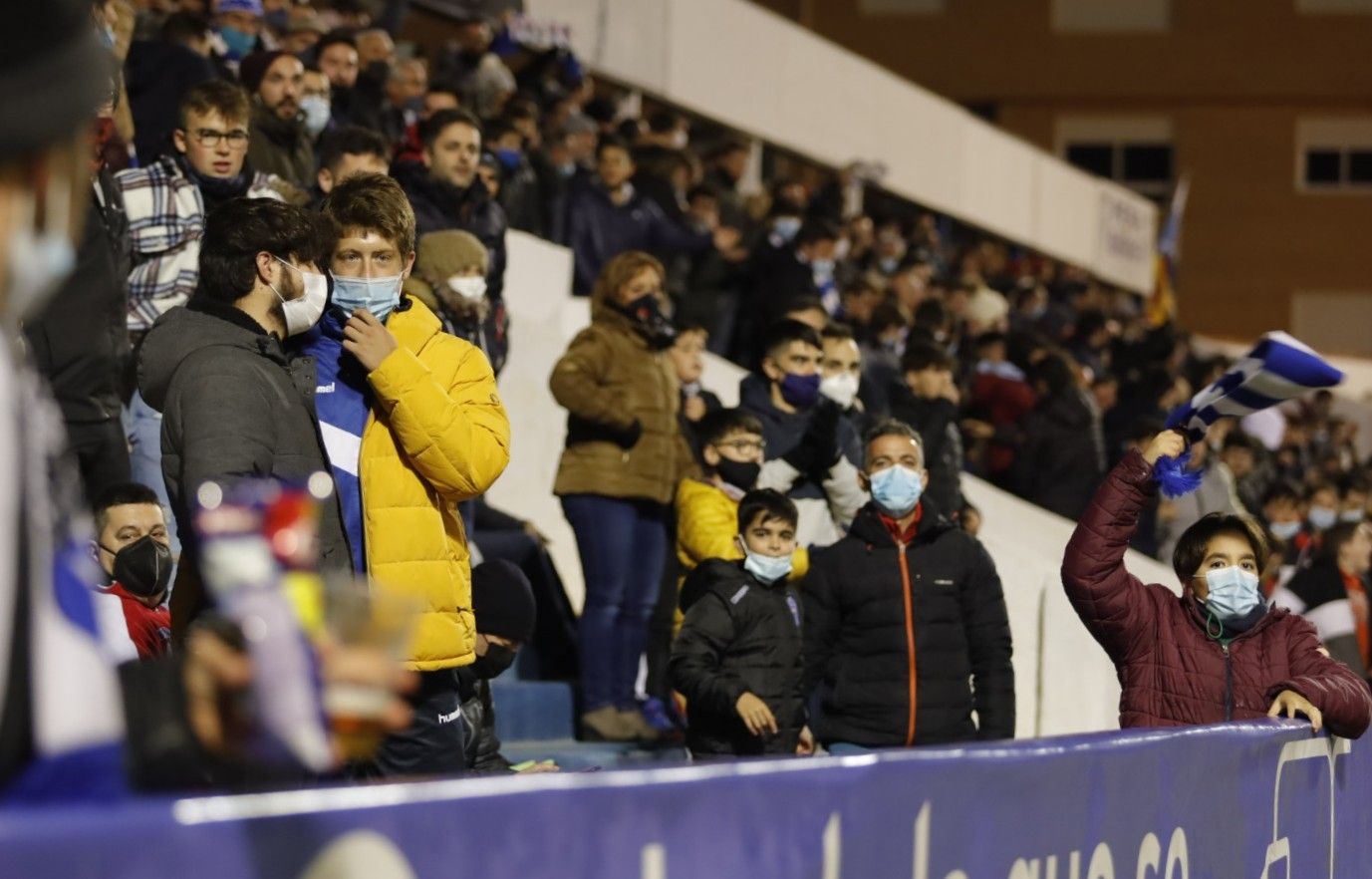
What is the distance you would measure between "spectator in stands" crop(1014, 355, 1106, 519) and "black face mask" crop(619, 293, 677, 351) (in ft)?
17.3

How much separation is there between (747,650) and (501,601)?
1324 millimetres

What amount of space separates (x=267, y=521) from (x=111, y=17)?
6269 millimetres

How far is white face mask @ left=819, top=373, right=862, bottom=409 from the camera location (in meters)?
8.83

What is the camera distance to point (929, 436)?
1000cm

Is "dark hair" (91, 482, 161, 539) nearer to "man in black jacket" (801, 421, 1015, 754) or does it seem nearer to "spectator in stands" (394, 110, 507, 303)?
"man in black jacket" (801, 421, 1015, 754)

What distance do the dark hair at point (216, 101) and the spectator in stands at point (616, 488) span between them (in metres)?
1.70

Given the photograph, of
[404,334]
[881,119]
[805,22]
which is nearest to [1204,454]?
[404,334]

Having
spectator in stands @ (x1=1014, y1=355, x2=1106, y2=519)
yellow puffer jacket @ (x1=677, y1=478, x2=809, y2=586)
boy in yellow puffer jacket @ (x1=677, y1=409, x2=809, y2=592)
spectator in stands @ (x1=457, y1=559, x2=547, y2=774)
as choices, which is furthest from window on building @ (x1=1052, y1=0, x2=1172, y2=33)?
spectator in stands @ (x1=457, y1=559, x2=547, y2=774)

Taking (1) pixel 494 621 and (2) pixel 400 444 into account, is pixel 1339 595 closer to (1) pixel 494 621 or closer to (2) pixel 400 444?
(1) pixel 494 621

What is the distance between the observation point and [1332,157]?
42.6 metres

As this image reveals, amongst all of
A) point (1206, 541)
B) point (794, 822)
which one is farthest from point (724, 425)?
point (794, 822)

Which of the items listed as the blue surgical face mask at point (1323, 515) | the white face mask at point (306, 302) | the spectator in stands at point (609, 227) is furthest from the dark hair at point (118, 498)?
the blue surgical face mask at point (1323, 515)

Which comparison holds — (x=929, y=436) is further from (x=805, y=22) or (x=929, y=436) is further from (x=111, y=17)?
(x=805, y=22)

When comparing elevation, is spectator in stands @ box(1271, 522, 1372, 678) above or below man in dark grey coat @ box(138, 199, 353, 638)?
below
